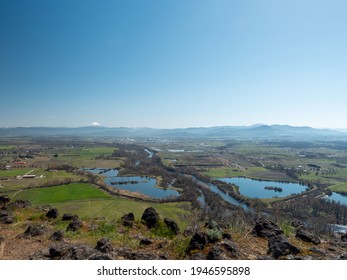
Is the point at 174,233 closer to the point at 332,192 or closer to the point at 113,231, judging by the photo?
the point at 113,231

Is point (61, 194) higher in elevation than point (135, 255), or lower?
lower

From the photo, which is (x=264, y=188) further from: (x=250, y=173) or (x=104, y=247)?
(x=104, y=247)

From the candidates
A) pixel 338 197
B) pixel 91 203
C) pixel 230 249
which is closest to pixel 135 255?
pixel 230 249

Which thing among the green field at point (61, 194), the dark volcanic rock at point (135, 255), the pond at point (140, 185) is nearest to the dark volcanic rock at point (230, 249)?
the dark volcanic rock at point (135, 255)

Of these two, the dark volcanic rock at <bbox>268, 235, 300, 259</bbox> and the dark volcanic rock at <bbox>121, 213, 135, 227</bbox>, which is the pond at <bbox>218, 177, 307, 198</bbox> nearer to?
the dark volcanic rock at <bbox>121, 213, 135, 227</bbox>

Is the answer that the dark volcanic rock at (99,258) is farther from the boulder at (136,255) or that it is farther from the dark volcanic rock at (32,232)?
the dark volcanic rock at (32,232)

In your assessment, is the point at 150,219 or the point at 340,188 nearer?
the point at 150,219
